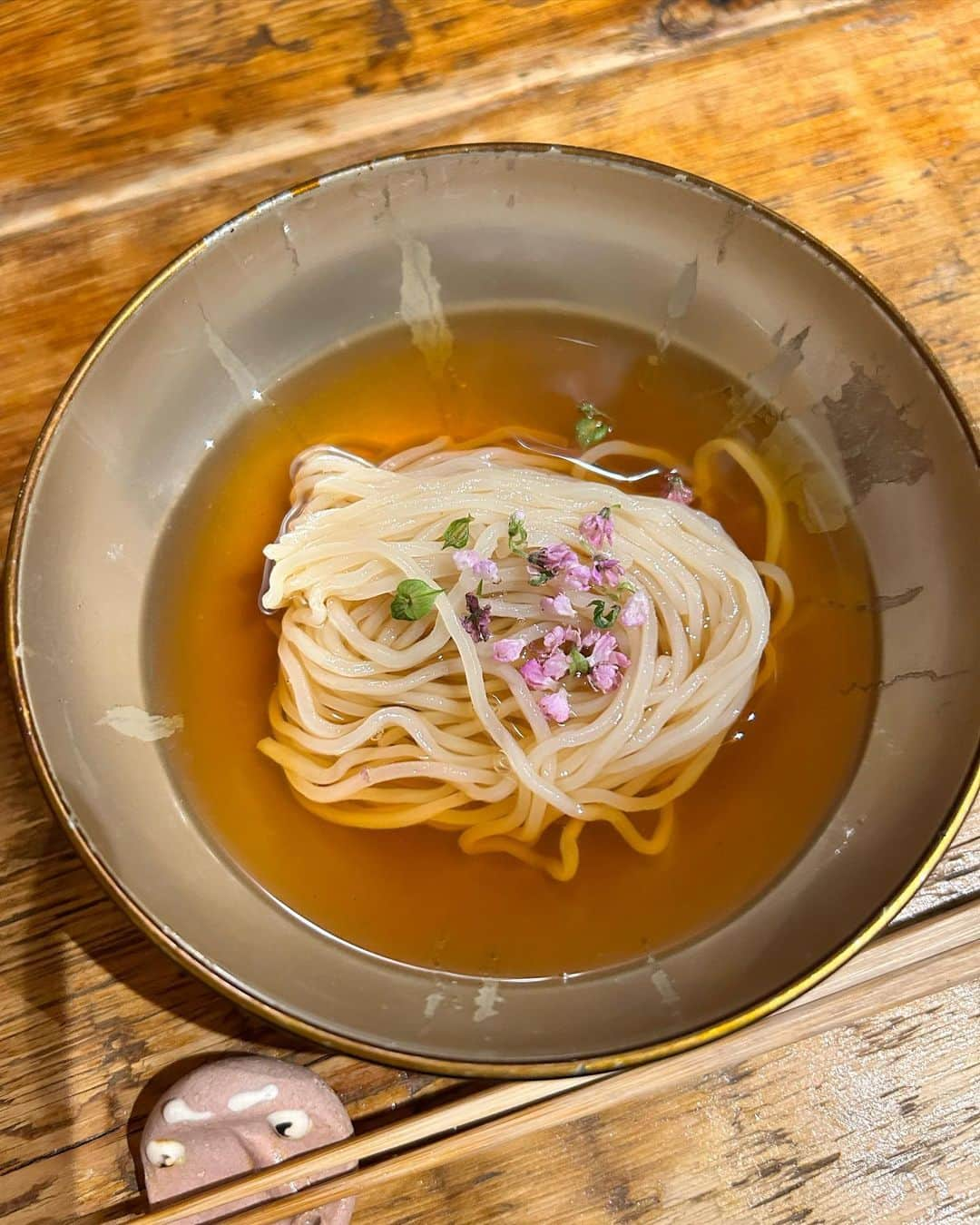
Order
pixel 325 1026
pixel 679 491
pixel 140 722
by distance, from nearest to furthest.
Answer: pixel 325 1026
pixel 140 722
pixel 679 491

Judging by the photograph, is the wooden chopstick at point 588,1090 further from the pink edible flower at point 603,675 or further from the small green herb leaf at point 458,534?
the small green herb leaf at point 458,534

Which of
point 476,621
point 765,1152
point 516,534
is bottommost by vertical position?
point 765,1152

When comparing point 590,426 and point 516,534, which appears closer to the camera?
point 516,534

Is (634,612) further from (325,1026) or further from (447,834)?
(325,1026)

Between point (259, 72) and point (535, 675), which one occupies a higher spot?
point (259, 72)

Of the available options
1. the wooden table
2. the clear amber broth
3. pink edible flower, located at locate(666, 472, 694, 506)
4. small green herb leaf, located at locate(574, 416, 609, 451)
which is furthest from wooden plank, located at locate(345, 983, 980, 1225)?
small green herb leaf, located at locate(574, 416, 609, 451)

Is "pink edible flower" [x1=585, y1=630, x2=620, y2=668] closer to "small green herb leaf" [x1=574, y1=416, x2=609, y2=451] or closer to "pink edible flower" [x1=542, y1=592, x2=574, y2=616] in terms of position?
"pink edible flower" [x1=542, y1=592, x2=574, y2=616]

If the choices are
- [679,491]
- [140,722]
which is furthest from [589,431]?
[140,722]
